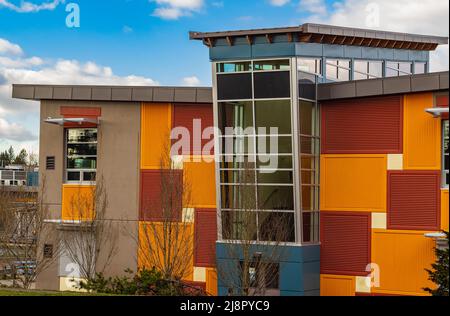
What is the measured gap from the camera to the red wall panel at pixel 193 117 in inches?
1187

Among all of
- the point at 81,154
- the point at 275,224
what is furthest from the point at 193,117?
the point at 275,224

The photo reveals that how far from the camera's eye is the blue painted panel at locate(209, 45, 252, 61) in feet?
91.2

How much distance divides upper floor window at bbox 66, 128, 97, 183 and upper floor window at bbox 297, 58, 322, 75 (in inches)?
332

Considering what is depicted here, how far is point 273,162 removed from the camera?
28078 millimetres

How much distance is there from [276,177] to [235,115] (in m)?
2.33

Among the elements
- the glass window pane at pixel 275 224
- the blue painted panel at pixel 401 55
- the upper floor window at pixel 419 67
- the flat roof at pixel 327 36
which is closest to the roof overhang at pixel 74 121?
the flat roof at pixel 327 36

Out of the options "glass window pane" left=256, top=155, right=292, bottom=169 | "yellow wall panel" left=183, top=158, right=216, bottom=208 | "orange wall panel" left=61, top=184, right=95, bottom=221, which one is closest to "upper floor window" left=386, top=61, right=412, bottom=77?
"glass window pane" left=256, top=155, right=292, bottom=169

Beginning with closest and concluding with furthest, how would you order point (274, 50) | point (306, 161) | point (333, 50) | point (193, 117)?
point (274, 50)
point (306, 161)
point (333, 50)
point (193, 117)

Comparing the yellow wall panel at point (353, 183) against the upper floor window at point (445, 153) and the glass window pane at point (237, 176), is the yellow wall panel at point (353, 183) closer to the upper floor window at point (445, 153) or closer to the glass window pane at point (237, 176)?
the upper floor window at point (445, 153)

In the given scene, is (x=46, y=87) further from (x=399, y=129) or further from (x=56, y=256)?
(x=399, y=129)

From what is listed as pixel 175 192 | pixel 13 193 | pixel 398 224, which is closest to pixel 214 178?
pixel 175 192

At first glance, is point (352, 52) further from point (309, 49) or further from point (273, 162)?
point (273, 162)

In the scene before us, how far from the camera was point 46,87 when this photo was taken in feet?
107

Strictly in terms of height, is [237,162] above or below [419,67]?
below
